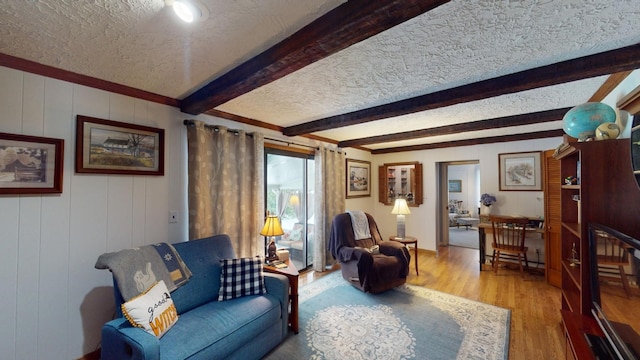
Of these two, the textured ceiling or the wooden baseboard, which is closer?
the textured ceiling

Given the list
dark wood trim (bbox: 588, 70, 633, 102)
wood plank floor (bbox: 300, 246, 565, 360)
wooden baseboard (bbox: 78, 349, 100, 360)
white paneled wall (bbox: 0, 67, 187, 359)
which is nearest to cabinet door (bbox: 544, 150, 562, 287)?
wood plank floor (bbox: 300, 246, 565, 360)

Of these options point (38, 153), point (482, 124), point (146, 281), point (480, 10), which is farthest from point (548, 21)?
point (38, 153)

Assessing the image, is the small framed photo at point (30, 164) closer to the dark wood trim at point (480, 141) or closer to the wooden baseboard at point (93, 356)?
the wooden baseboard at point (93, 356)

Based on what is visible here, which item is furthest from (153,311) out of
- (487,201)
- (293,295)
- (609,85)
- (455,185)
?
(455,185)

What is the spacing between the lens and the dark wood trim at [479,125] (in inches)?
112

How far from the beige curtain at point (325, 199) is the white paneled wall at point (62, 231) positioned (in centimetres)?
236

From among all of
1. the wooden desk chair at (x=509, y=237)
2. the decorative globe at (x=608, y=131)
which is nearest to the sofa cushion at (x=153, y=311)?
the decorative globe at (x=608, y=131)

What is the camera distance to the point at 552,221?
137 inches

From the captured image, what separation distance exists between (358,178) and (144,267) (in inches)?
160

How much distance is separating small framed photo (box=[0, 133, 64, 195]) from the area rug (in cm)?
214

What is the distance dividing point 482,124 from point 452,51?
6.75 ft

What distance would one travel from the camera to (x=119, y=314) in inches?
68.3

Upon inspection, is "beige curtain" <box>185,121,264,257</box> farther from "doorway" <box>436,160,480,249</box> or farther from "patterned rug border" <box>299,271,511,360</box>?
"doorway" <box>436,160,480,249</box>

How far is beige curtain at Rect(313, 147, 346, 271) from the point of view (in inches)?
161
